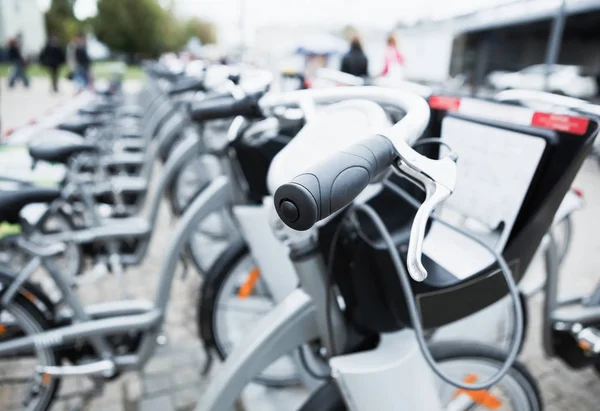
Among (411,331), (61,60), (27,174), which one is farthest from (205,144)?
(61,60)

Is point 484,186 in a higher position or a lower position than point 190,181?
higher

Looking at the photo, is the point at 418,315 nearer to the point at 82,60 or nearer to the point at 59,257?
the point at 59,257

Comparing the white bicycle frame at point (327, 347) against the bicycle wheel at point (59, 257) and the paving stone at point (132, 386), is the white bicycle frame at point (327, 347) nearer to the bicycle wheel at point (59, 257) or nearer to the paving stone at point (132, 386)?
the paving stone at point (132, 386)

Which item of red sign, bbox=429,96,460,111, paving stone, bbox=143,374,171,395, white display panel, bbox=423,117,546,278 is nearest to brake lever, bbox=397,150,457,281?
white display panel, bbox=423,117,546,278

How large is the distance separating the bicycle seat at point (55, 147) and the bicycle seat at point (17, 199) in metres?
0.40

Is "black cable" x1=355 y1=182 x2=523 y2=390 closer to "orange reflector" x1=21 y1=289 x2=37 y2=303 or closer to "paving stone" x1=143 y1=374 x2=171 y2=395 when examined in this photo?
"orange reflector" x1=21 y1=289 x2=37 y2=303

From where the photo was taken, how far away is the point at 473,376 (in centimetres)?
160

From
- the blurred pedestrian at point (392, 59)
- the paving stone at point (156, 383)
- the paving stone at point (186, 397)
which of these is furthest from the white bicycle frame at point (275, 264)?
the blurred pedestrian at point (392, 59)

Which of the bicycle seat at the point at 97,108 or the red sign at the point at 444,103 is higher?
the red sign at the point at 444,103

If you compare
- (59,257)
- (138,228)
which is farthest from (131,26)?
(59,257)

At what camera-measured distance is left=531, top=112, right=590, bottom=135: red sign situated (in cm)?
120

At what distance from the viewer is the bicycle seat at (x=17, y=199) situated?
1.79 metres

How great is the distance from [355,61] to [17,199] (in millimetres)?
5641

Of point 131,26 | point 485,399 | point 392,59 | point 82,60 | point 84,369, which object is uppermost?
point 392,59
